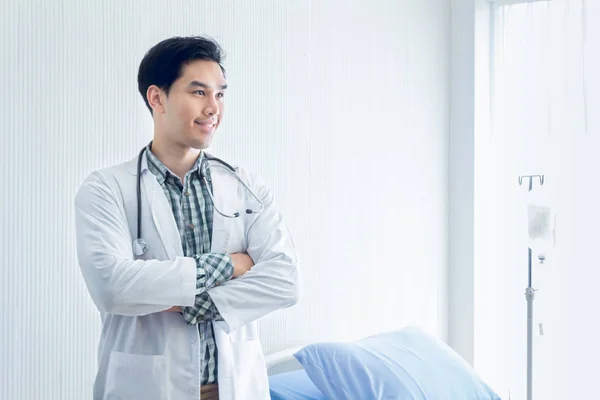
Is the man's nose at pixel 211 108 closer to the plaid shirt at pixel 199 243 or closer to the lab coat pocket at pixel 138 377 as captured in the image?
the plaid shirt at pixel 199 243

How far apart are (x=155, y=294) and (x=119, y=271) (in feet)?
0.30

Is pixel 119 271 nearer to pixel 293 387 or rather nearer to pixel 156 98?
pixel 156 98

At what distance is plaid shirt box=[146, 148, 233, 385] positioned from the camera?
168cm

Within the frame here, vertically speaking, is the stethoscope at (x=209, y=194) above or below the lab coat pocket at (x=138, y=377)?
above

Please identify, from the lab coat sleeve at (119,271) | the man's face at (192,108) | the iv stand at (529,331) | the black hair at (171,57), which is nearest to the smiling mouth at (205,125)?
the man's face at (192,108)

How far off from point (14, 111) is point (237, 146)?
758 mm

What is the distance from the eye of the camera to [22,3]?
1.84 meters

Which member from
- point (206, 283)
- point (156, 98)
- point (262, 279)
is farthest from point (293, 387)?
point (156, 98)

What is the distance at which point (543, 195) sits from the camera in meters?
3.26

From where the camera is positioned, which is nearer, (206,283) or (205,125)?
(206,283)

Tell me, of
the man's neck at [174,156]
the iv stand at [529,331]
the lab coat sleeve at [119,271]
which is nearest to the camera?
the lab coat sleeve at [119,271]

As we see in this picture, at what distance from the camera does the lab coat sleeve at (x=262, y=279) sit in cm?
170

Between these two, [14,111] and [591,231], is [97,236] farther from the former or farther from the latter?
[591,231]

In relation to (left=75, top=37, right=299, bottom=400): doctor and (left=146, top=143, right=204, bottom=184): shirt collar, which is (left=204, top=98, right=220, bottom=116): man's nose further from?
(left=146, top=143, right=204, bottom=184): shirt collar
